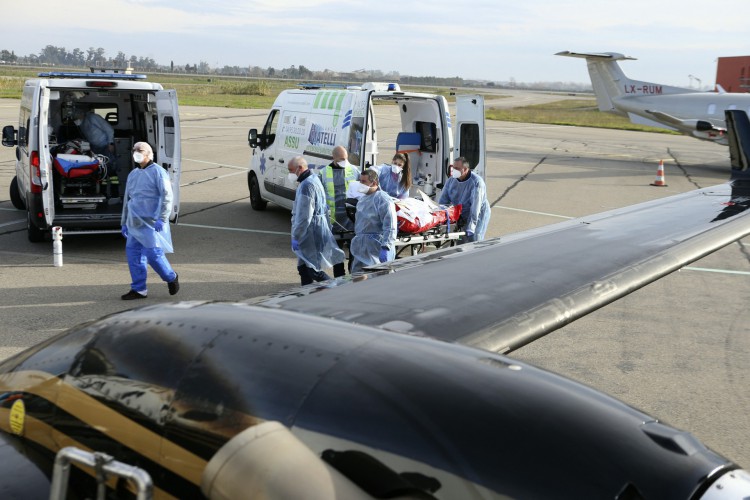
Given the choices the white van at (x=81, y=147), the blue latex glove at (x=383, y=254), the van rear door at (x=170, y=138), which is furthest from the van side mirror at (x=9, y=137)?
the blue latex glove at (x=383, y=254)

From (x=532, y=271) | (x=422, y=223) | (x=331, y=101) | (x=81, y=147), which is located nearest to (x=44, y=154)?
(x=81, y=147)

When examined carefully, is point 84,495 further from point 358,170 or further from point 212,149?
point 212,149

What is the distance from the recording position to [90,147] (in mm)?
13969

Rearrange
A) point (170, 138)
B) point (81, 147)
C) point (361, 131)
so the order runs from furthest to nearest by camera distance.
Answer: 1. point (81, 147)
2. point (170, 138)
3. point (361, 131)

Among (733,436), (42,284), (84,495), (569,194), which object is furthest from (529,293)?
(569,194)

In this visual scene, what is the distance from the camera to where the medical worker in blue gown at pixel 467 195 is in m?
11.1

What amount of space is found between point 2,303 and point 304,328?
7.35 meters

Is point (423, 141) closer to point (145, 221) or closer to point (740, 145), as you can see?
point (740, 145)

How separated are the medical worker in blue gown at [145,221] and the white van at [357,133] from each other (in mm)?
3278

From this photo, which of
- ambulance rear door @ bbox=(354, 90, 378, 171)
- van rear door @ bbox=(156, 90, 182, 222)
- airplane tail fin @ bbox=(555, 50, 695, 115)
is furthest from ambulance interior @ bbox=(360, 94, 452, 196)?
airplane tail fin @ bbox=(555, 50, 695, 115)

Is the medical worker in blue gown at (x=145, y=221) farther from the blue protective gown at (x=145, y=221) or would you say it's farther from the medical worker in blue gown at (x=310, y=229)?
the medical worker in blue gown at (x=310, y=229)

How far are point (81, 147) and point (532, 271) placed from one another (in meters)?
9.94

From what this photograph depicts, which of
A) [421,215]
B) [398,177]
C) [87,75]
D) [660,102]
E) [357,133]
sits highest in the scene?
[660,102]

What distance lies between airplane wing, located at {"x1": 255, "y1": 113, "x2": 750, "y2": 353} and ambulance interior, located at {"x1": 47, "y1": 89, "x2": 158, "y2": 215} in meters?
8.08
